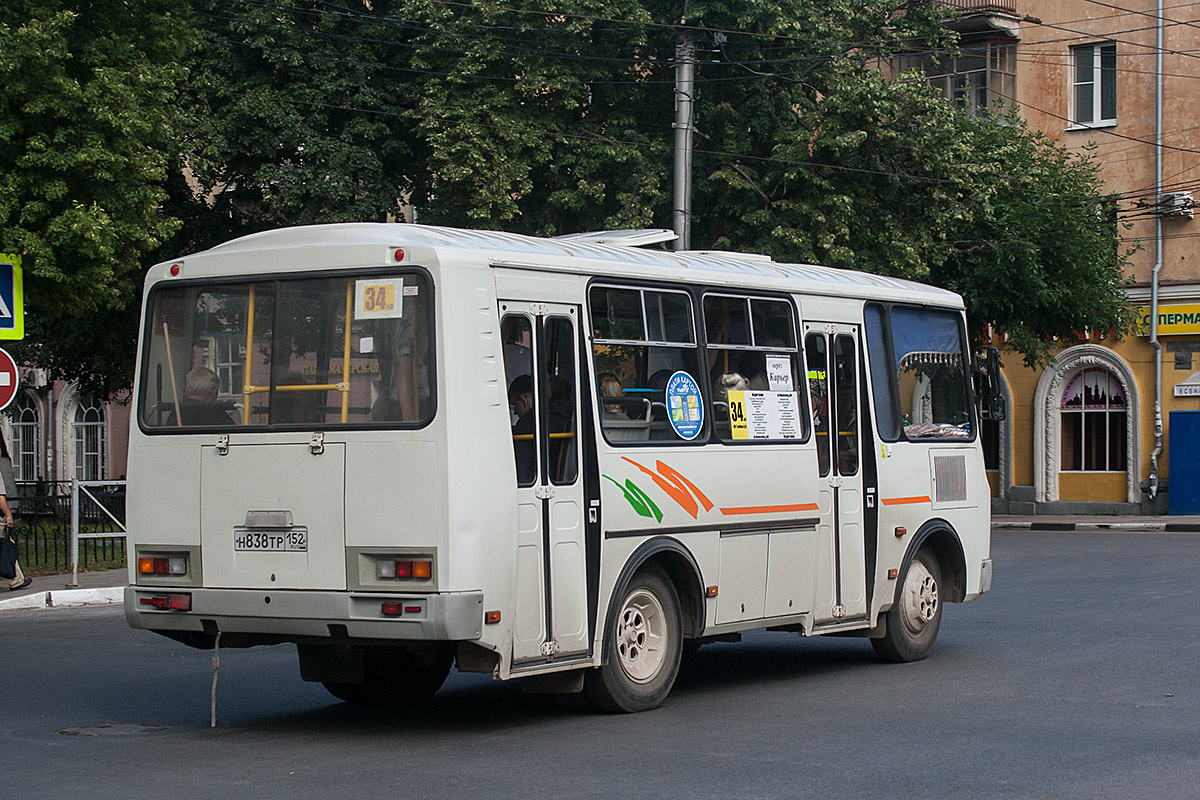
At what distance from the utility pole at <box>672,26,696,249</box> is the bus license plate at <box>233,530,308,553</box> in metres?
14.0

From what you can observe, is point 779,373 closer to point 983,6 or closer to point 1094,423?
point 1094,423

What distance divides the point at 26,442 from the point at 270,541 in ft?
130

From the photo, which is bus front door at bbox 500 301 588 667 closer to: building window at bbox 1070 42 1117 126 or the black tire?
the black tire

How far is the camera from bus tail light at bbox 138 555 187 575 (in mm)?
8938

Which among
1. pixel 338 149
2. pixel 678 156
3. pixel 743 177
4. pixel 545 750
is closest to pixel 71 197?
pixel 338 149

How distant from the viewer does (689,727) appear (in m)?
9.08

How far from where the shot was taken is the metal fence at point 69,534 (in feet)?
69.6

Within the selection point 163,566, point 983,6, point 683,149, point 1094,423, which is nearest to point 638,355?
point 163,566

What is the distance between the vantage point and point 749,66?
89.2 ft

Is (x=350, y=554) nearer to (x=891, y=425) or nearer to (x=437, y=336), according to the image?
(x=437, y=336)

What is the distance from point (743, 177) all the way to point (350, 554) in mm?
19471

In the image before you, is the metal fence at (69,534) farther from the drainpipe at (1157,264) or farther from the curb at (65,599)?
the drainpipe at (1157,264)

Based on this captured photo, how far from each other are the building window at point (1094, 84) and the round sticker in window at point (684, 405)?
94.4ft

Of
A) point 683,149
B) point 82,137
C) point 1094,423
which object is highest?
point 683,149
